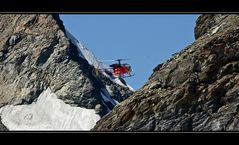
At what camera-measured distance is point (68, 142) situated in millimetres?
4969

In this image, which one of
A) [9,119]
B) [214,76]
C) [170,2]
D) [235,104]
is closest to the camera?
[170,2]

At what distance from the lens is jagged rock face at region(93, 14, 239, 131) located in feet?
78.9

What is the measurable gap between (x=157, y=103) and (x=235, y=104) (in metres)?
4.44

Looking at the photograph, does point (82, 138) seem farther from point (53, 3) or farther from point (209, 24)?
point (209, 24)

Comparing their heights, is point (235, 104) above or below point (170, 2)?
above

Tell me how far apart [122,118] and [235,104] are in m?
4.83

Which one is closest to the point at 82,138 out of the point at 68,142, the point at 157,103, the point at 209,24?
the point at 68,142

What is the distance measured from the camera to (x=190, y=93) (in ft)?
90.7

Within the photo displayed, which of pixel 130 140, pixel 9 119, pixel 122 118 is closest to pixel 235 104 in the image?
pixel 122 118

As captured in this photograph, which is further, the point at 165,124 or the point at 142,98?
the point at 142,98

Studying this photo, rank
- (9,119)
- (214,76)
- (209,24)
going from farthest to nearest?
(9,119)
(209,24)
(214,76)

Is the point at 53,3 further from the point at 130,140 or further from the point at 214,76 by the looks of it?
the point at 214,76

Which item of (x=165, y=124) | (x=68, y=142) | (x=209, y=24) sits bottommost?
(x=68, y=142)

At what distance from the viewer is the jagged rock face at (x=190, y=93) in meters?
24.0
